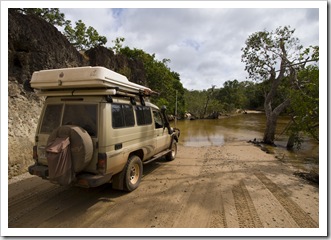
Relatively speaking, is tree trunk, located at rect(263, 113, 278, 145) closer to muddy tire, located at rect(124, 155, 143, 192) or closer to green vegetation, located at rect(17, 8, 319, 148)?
green vegetation, located at rect(17, 8, 319, 148)

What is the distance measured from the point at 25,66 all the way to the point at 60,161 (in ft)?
21.9

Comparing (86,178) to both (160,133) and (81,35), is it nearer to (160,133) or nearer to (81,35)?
(160,133)

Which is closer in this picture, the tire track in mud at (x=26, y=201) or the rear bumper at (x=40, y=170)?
the tire track in mud at (x=26, y=201)

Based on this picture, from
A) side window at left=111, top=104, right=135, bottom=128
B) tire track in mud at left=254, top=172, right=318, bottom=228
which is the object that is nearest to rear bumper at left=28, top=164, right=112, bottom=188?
side window at left=111, top=104, right=135, bottom=128

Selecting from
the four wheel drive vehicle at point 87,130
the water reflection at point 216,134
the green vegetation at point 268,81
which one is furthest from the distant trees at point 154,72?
the four wheel drive vehicle at point 87,130

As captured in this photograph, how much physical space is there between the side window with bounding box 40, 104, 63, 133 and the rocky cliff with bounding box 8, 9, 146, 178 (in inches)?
110

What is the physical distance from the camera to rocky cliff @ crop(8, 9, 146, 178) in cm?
631

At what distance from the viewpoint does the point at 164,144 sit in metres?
6.67

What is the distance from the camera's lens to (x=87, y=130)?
3885mm

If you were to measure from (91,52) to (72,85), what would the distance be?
51.5 feet

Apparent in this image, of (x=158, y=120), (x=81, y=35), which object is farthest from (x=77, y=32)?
(x=158, y=120)

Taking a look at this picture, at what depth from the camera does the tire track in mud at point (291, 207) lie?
→ 3.45m

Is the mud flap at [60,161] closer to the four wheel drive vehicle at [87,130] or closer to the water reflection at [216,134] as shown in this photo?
the four wheel drive vehicle at [87,130]

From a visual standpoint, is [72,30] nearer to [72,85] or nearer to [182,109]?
[72,85]
